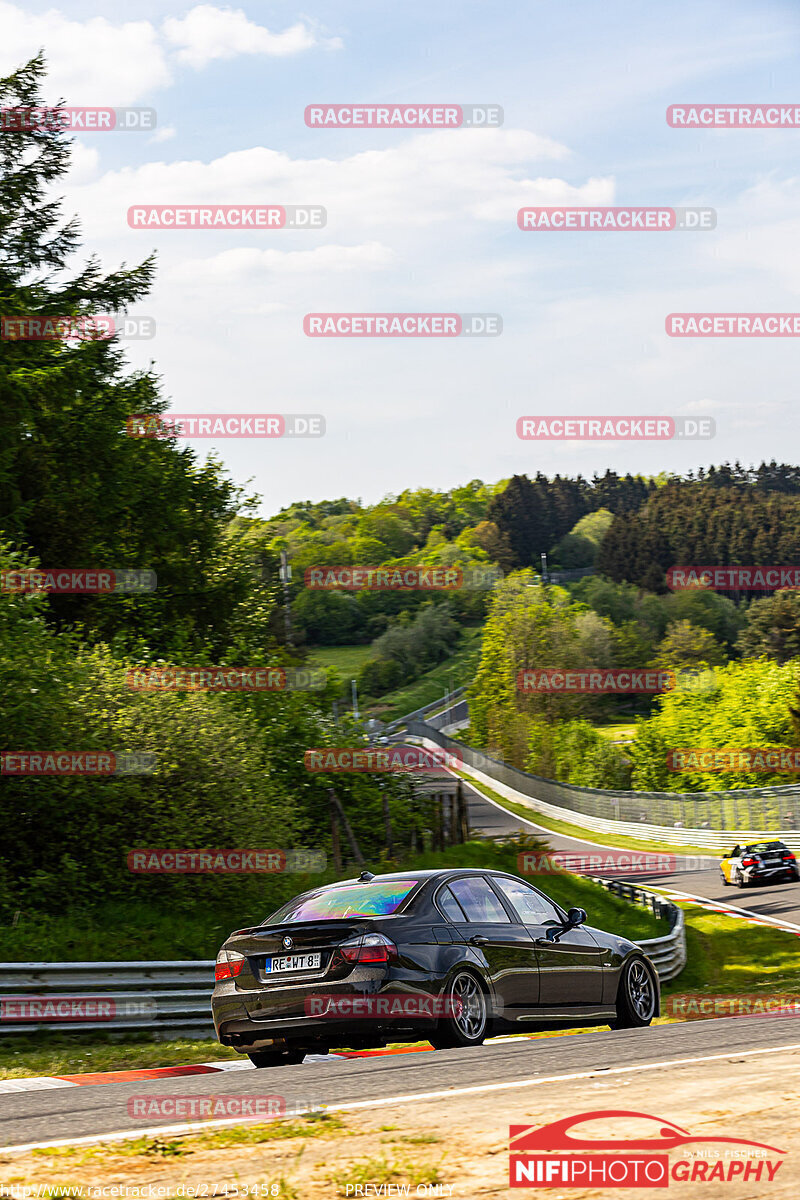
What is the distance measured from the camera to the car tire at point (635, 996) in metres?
10.2

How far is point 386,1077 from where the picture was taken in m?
7.03

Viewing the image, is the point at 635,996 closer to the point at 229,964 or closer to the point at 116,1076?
the point at 229,964

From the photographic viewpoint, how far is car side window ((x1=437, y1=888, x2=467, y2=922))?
879cm

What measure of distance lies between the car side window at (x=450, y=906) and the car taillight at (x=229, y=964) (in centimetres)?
144

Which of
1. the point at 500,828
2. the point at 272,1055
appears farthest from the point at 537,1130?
the point at 500,828

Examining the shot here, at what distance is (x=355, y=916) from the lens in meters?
8.41

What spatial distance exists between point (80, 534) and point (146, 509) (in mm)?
3293

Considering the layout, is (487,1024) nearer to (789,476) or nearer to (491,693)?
(491,693)

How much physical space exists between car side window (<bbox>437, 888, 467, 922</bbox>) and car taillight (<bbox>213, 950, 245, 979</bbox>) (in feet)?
4.73
